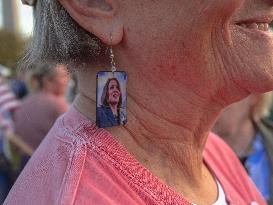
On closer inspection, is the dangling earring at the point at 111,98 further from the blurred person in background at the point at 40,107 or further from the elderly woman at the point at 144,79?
the blurred person in background at the point at 40,107

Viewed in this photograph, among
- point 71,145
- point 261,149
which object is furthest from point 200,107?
point 261,149

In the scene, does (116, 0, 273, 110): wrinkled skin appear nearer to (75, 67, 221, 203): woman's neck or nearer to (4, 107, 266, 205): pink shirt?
(75, 67, 221, 203): woman's neck

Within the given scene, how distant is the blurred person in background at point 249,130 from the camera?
10.8 ft

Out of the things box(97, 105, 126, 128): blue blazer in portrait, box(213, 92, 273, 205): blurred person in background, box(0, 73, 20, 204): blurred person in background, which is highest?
box(97, 105, 126, 128): blue blazer in portrait

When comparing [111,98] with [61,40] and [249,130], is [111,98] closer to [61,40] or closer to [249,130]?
[61,40]

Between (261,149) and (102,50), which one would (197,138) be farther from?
(261,149)

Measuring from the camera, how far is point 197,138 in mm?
1394

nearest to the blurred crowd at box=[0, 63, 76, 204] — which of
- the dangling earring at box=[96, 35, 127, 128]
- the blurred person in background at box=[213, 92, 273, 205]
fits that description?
the blurred person in background at box=[213, 92, 273, 205]

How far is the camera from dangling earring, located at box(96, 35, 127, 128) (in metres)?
1.16

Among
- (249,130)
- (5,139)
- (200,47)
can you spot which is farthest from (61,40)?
(5,139)

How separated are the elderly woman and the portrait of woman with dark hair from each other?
3 cm

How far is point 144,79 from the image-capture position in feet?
4.00

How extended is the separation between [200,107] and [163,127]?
0.36 feet

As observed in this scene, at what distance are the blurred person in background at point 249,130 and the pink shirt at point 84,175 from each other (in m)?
2.19
